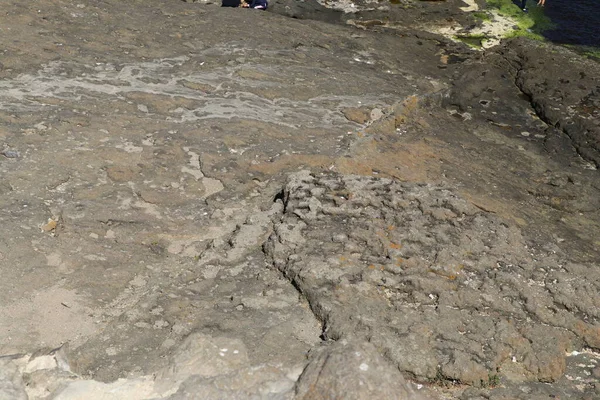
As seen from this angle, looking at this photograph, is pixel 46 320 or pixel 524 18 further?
pixel 524 18

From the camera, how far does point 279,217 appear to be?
3.50m

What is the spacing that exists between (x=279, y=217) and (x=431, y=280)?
0.78m

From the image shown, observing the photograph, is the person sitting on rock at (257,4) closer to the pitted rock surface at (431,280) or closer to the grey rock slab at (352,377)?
the pitted rock surface at (431,280)

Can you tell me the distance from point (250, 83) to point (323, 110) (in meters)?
0.56

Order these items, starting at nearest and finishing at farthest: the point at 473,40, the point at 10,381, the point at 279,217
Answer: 1. the point at 10,381
2. the point at 279,217
3. the point at 473,40

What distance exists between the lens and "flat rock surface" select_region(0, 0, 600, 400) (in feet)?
8.98

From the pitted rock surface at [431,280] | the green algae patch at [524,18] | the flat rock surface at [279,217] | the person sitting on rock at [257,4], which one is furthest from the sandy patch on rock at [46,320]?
the green algae patch at [524,18]

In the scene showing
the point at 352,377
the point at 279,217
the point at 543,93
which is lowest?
the point at 543,93

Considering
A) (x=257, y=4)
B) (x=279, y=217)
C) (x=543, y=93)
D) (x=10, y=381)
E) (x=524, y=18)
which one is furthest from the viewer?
(x=524, y=18)

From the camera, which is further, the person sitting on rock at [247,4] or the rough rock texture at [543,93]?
the person sitting on rock at [247,4]

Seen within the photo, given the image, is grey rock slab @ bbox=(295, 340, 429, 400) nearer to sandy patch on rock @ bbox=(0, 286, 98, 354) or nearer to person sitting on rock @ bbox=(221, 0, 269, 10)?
sandy patch on rock @ bbox=(0, 286, 98, 354)

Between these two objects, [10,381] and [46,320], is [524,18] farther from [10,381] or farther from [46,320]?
[10,381]

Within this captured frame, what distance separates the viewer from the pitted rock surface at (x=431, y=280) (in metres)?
2.84

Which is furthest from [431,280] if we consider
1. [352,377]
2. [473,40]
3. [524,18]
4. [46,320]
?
[524,18]
